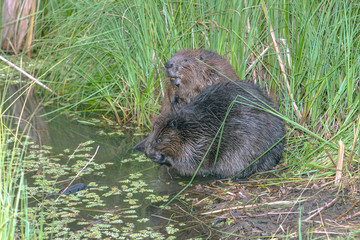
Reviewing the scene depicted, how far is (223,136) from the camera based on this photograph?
427 cm

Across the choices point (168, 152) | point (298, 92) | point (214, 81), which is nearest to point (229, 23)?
point (214, 81)

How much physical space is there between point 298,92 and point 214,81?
0.73 metres

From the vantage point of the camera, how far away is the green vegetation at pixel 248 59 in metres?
4.24

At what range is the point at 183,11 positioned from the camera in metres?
5.23

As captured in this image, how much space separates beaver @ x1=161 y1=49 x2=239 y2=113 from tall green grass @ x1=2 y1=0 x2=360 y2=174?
0.26 meters

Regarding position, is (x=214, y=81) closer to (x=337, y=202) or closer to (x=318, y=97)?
(x=318, y=97)

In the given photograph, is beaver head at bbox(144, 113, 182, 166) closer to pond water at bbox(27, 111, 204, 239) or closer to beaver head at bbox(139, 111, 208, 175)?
beaver head at bbox(139, 111, 208, 175)

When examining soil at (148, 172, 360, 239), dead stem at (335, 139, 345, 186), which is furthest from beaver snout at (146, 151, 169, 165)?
dead stem at (335, 139, 345, 186)

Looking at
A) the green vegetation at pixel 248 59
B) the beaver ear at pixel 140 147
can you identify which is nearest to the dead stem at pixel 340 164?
the green vegetation at pixel 248 59

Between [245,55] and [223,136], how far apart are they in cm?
101

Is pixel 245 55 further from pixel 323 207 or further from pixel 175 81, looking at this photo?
pixel 323 207

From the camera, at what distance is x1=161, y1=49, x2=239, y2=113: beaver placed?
477 cm

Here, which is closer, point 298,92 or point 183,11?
point 298,92

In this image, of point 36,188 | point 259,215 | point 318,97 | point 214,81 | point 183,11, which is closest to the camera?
point 259,215
